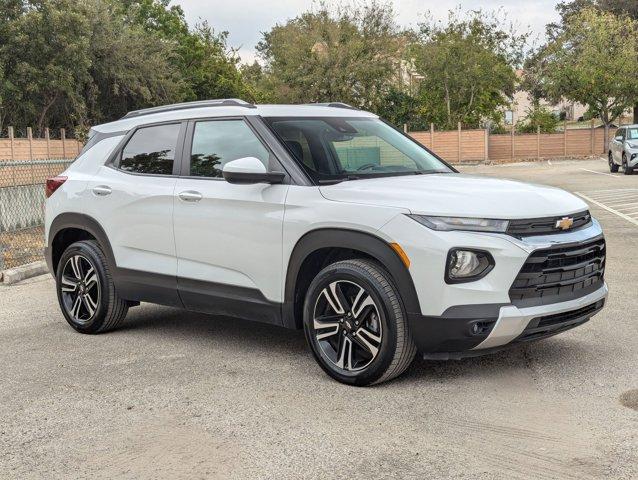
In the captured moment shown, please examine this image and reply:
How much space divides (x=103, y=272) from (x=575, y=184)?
69.7ft

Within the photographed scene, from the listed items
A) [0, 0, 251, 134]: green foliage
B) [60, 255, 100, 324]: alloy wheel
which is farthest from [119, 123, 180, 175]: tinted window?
[0, 0, 251, 134]: green foliage

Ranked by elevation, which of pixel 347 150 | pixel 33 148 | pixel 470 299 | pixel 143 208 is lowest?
pixel 470 299

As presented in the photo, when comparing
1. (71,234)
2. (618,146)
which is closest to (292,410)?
(71,234)

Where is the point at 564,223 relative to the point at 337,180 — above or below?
below

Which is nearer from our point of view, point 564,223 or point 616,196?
point 564,223

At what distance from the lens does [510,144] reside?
5191 cm

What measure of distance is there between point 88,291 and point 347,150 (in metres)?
2.53

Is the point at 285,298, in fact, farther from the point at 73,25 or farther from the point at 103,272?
the point at 73,25

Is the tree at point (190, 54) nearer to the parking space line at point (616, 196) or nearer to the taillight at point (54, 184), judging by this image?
the parking space line at point (616, 196)

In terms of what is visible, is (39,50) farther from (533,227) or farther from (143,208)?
(533,227)

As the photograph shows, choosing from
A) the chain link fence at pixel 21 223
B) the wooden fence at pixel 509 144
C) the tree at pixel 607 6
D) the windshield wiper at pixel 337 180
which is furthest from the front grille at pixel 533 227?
the tree at pixel 607 6

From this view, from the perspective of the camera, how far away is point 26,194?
13.1 m

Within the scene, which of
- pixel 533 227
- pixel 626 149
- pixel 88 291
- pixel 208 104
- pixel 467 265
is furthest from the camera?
pixel 626 149

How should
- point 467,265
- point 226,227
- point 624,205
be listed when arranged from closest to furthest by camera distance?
1. point 467,265
2. point 226,227
3. point 624,205
